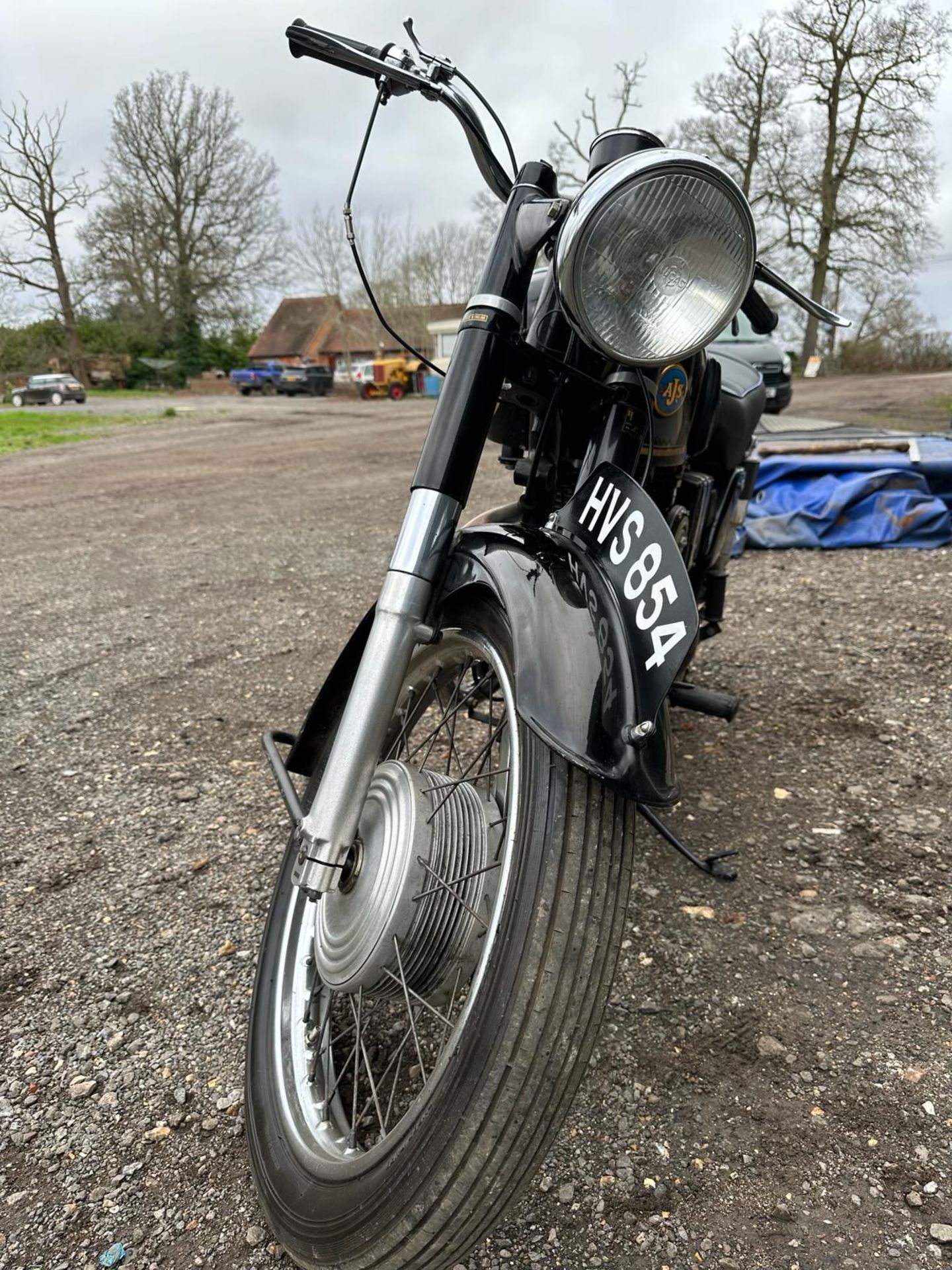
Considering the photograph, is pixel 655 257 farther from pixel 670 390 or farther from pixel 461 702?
pixel 461 702

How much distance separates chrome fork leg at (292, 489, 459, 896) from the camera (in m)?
1.38

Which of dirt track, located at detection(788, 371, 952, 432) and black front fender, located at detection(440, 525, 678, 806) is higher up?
dirt track, located at detection(788, 371, 952, 432)

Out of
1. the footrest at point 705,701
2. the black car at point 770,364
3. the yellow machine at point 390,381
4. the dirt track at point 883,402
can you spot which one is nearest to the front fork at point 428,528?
the footrest at point 705,701

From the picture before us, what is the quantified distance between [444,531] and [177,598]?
3770 mm

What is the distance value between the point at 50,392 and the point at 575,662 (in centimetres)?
3649

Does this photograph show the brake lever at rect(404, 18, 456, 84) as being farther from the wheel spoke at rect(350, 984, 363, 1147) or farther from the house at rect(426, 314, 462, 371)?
the house at rect(426, 314, 462, 371)

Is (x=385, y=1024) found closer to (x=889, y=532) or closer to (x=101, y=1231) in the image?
(x=101, y=1231)

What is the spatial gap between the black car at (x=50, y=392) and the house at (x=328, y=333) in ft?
31.6

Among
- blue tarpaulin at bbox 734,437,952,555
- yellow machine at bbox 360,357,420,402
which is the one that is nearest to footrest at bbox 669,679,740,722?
blue tarpaulin at bbox 734,437,952,555

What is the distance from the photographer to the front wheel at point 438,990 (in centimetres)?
107

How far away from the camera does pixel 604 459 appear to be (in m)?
1.56

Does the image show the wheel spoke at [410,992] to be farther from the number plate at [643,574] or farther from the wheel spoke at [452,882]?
the number plate at [643,574]

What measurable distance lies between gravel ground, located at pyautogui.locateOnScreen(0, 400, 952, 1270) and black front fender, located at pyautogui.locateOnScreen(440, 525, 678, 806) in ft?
2.33

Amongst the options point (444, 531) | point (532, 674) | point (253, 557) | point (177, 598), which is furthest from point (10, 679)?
point (532, 674)
